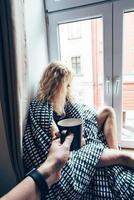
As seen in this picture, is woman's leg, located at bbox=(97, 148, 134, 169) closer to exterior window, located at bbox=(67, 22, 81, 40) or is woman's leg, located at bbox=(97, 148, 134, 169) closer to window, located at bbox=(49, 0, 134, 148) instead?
window, located at bbox=(49, 0, 134, 148)

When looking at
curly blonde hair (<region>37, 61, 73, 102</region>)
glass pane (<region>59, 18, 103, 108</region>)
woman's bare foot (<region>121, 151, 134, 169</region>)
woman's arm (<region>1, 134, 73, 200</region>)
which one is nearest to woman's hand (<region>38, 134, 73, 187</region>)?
woman's arm (<region>1, 134, 73, 200</region>)

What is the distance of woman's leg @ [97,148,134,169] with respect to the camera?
1.20m

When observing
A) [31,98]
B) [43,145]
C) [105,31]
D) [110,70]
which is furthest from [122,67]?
[43,145]

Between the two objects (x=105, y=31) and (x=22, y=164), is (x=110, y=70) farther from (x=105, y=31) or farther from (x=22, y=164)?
(x=22, y=164)

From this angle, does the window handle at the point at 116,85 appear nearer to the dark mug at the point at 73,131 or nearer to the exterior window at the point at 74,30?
the exterior window at the point at 74,30

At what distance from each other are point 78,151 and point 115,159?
8.7 inches

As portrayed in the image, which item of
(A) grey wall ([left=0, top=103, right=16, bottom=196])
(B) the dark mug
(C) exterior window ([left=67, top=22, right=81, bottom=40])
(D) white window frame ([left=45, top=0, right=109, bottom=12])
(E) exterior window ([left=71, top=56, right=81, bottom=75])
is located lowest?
(A) grey wall ([left=0, top=103, right=16, bottom=196])

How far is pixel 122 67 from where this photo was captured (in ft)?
5.08

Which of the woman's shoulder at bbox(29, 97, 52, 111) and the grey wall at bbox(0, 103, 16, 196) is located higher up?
the woman's shoulder at bbox(29, 97, 52, 111)

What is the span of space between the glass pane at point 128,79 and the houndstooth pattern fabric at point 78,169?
0.46 metres

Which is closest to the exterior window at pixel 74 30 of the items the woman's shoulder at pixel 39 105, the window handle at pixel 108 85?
the window handle at pixel 108 85

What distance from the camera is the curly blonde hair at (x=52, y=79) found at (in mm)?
1447

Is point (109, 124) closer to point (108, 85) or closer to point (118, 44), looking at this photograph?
point (108, 85)

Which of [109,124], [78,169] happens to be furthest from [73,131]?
[109,124]
